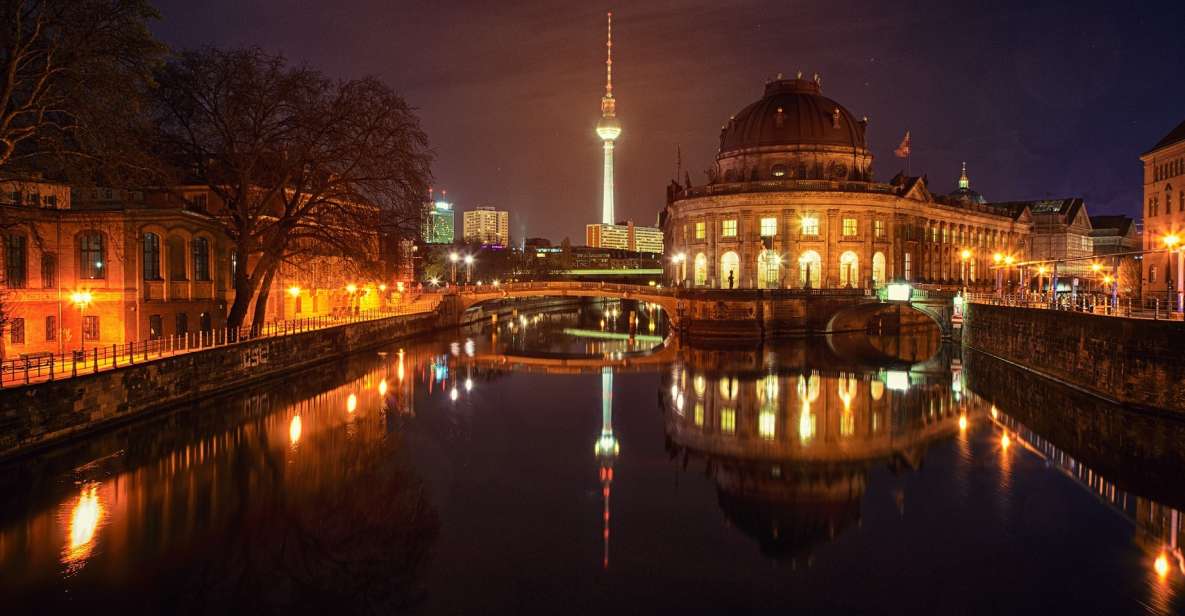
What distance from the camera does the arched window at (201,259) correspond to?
42891 millimetres

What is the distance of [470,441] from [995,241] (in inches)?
4028

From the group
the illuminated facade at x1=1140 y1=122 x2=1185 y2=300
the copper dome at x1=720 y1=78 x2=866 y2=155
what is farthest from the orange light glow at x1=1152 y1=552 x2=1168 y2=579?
the copper dome at x1=720 y1=78 x2=866 y2=155

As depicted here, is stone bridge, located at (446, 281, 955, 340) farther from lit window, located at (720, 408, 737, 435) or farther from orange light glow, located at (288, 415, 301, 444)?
orange light glow, located at (288, 415, 301, 444)

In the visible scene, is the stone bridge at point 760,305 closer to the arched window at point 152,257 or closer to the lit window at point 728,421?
the lit window at point 728,421

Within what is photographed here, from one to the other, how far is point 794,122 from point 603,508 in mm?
80380

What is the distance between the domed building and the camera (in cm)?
8431

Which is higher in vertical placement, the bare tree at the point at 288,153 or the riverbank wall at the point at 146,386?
the bare tree at the point at 288,153

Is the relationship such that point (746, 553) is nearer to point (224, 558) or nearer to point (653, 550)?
point (653, 550)

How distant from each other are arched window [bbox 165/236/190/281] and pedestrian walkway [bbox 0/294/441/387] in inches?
127

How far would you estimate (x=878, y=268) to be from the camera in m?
86.8

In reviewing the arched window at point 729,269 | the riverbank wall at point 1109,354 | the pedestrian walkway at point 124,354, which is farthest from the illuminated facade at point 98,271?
the arched window at point 729,269

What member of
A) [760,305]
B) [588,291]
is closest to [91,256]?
[588,291]

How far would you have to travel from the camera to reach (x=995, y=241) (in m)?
109

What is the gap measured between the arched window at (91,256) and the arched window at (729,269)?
207ft
